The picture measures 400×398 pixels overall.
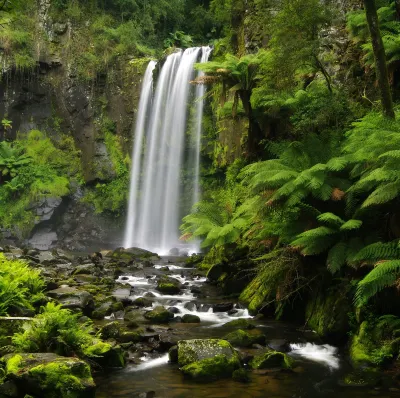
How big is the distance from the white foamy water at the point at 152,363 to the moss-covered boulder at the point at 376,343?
2.63m

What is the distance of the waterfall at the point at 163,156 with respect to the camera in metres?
22.8

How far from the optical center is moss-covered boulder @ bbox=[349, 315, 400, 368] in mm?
6102

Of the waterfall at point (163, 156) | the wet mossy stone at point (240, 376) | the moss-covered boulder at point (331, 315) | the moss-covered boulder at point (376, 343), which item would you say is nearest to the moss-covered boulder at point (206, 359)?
the wet mossy stone at point (240, 376)

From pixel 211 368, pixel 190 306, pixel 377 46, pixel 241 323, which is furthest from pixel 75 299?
pixel 377 46

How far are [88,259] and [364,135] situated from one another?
12042 millimetres

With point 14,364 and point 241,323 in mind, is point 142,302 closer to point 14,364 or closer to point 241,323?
point 241,323

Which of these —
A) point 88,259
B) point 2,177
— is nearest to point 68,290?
point 88,259

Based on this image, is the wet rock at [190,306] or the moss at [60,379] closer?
the moss at [60,379]

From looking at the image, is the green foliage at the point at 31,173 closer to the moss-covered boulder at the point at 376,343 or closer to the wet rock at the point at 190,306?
the wet rock at the point at 190,306

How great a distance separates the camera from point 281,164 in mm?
8422

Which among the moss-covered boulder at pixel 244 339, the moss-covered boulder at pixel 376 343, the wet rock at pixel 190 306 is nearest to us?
the moss-covered boulder at pixel 376 343

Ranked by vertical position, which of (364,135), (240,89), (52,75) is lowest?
(364,135)

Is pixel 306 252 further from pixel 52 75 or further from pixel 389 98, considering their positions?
pixel 52 75

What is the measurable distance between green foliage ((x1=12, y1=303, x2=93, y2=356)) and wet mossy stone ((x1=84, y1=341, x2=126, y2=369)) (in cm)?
14
